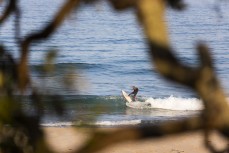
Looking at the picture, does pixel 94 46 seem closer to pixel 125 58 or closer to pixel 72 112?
pixel 125 58

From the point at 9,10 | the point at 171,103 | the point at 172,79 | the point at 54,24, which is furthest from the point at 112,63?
the point at 172,79

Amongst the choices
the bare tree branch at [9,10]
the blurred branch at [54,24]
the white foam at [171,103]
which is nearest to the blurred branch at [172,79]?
the blurred branch at [54,24]

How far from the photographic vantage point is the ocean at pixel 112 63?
6.85 ft

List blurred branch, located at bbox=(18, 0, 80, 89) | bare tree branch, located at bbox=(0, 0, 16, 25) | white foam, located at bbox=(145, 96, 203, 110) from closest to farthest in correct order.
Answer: blurred branch, located at bbox=(18, 0, 80, 89)
bare tree branch, located at bbox=(0, 0, 16, 25)
white foam, located at bbox=(145, 96, 203, 110)

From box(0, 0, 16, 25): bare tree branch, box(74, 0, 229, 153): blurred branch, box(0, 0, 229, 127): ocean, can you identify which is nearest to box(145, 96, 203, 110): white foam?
box(0, 0, 229, 127): ocean

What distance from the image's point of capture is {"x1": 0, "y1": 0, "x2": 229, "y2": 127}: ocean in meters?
2.09

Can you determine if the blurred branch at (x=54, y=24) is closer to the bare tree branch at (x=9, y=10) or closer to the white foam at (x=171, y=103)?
the bare tree branch at (x=9, y=10)

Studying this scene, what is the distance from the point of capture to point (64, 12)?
80.9 inches

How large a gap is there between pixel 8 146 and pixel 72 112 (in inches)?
9.3

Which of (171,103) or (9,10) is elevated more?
(9,10)

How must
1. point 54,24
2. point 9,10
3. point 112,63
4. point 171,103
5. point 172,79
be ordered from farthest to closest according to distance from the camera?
point 112,63, point 171,103, point 9,10, point 54,24, point 172,79

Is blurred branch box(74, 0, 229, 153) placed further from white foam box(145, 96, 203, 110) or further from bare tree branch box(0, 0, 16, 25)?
white foam box(145, 96, 203, 110)

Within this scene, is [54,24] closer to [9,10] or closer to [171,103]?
[9,10]

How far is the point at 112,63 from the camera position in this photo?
29422mm
